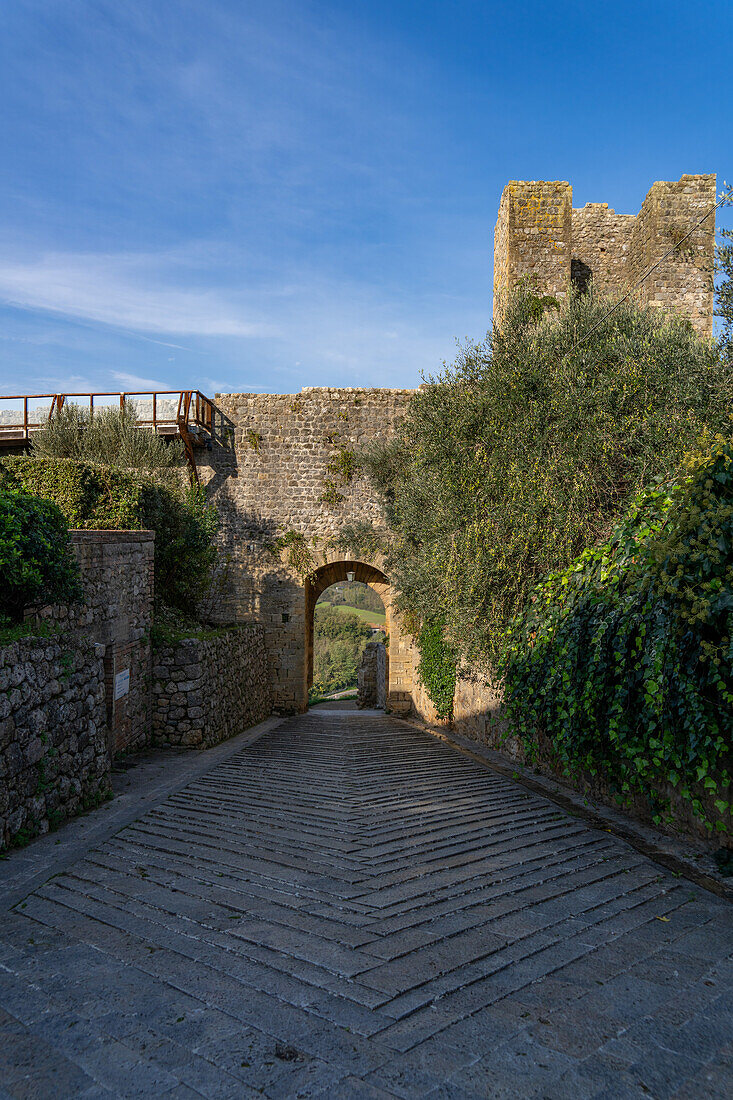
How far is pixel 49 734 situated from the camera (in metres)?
5.70

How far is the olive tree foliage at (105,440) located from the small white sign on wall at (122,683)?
7.21 m

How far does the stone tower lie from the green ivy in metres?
6.49

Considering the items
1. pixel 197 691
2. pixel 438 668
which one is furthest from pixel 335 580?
pixel 197 691

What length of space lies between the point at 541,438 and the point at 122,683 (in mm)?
6325

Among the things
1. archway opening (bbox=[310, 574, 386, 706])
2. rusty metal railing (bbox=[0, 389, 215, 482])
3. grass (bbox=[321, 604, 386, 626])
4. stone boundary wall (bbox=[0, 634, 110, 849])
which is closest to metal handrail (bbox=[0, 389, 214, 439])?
rusty metal railing (bbox=[0, 389, 215, 482])

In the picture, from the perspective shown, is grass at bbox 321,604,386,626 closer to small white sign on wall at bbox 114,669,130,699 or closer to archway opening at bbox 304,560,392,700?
archway opening at bbox 304,560,392,700

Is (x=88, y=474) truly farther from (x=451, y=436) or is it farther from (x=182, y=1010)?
(x=182, y=1010)

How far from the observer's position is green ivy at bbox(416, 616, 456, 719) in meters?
12.8

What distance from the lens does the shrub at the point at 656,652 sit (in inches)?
179

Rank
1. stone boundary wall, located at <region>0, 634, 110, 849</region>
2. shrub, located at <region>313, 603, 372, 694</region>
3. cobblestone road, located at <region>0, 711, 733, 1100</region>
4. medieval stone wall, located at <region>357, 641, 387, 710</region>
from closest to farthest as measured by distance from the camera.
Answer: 1. cobblestone road, located at <region>0, 711, 733, 1100</region>
2. stone boundary wall, located at <region>0, 634, 110, 849</region>
3. medieval stone wall, located at <region>357, 641, 387, 710</region>
4. shrub, located at <region>313, 603, 372, 694</region>

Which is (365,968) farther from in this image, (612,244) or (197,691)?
(612,244)

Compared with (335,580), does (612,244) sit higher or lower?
higher

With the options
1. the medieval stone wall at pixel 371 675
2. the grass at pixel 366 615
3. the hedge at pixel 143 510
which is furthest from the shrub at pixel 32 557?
the grass at pixel 366 615

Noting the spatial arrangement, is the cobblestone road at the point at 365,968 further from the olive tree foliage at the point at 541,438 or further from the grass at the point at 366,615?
the grass at the point at 366,615
